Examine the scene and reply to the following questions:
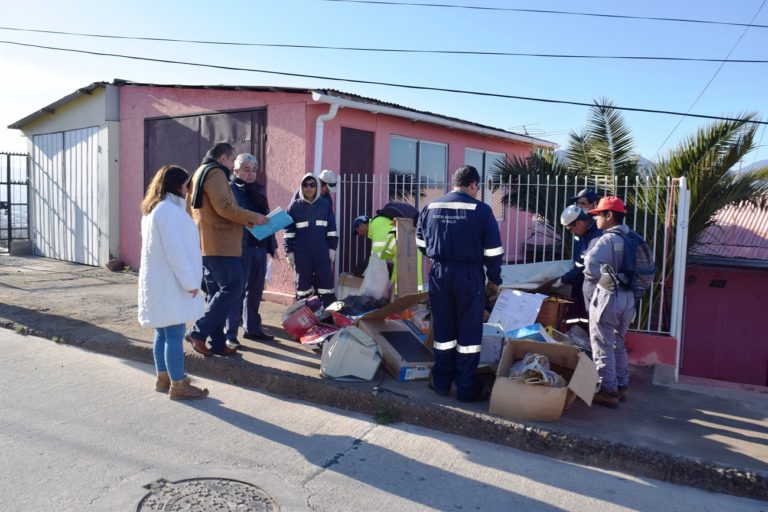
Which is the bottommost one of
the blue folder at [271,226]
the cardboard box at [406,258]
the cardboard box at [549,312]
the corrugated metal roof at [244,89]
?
the cardboard box at [549,312]

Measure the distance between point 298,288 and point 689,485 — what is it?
180 inches

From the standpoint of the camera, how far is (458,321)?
5090 mm

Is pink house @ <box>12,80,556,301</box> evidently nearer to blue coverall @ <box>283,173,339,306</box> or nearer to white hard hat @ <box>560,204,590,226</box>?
blue coverall @ <box>283,173,339,306</box>

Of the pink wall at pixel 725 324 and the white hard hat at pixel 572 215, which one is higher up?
the white hard hat at pixel 572 215

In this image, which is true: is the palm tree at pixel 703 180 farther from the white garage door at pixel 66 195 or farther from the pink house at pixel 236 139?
the white garage door at pixel 66 195

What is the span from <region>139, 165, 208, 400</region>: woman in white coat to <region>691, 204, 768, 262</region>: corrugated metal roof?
9.97 m

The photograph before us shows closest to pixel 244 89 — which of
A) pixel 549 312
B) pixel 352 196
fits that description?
Answer: pixel 352 196

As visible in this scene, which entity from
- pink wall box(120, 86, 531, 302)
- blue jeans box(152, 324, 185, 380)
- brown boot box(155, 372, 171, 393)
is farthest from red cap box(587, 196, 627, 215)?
pink wall box(120, 86, 531, 302)

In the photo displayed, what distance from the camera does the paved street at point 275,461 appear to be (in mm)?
3553

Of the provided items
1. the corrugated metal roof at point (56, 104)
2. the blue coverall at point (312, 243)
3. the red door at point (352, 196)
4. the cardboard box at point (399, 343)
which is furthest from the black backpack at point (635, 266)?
the corrugated metal roof at point (56, 104)

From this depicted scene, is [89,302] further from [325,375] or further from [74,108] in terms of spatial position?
[74,108]

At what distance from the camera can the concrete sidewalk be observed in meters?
4.09

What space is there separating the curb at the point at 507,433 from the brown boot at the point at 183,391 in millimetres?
630

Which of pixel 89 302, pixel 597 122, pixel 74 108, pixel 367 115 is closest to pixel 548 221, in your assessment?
pixel 597 122
